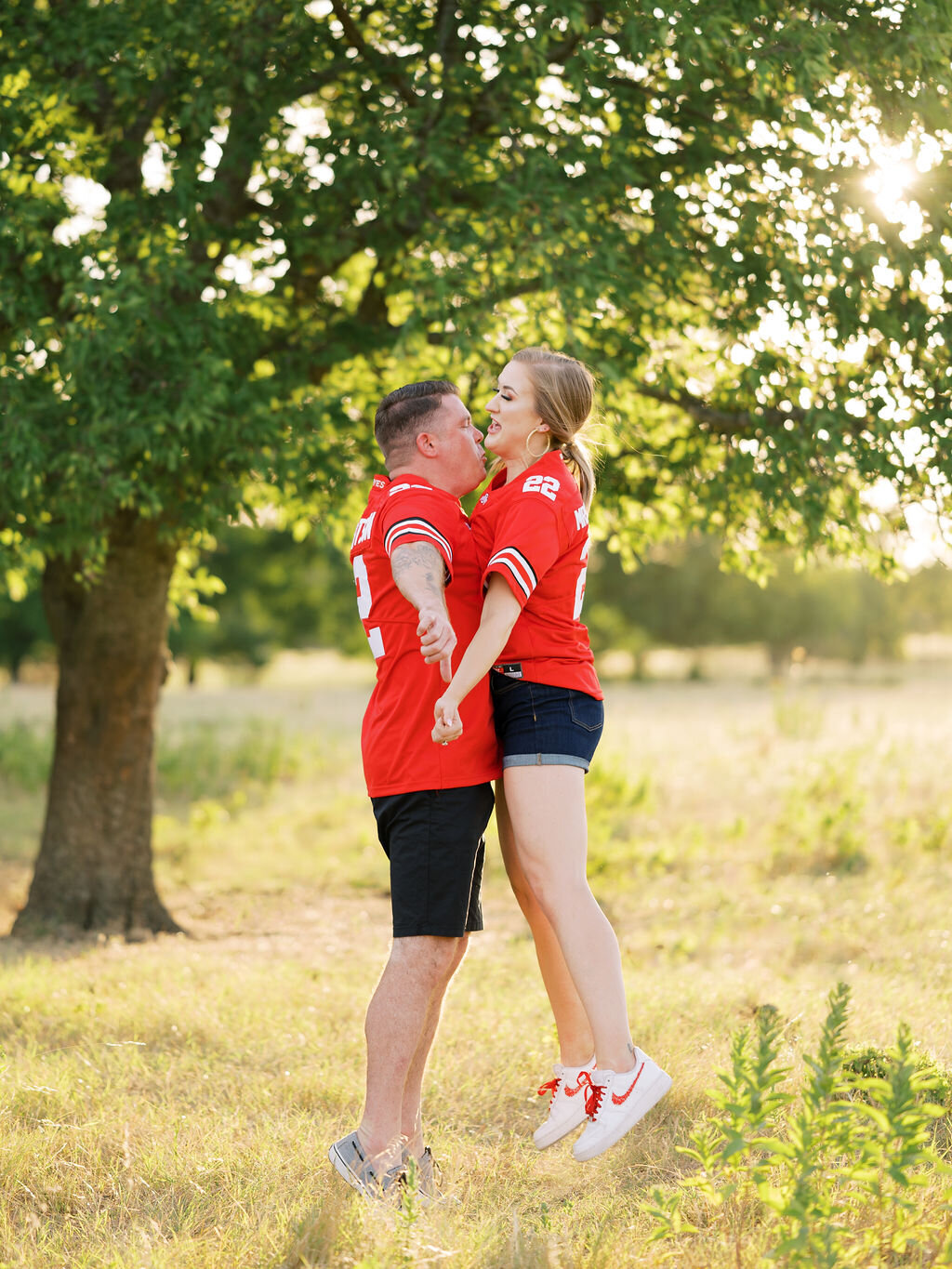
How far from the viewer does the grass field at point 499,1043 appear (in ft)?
9.51

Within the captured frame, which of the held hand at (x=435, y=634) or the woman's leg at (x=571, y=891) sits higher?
the held hand at (x=435, y=634)

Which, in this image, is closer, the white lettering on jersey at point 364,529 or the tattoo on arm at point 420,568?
the tattoo on arm at point 420,568

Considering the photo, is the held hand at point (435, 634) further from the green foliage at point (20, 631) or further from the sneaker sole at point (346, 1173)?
the green foliage at point (20, 631)

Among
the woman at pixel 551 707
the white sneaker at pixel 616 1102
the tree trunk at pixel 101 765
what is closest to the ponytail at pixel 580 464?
the woman at pixel 551 707

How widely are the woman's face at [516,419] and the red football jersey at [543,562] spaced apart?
0.09 metres

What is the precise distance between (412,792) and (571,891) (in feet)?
1.77

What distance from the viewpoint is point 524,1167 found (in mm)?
3613

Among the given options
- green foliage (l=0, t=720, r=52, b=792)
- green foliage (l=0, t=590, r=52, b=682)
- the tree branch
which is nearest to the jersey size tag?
the tree branch

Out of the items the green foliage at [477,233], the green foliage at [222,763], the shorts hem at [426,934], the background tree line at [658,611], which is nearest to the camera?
the shorts hem at [426,934]

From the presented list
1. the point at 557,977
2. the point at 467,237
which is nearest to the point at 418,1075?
the point at 557,977

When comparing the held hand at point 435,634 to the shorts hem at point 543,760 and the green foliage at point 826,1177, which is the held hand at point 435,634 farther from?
the green foliage at point 826,1177

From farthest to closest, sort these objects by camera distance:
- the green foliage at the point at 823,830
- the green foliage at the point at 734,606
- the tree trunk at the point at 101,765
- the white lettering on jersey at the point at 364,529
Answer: the green foliage at the point at 734,606 → the green foliage at the point at 823,830 → the tree trunk at the point at 101,765 → the white lettering on jersey at the point at 364,529

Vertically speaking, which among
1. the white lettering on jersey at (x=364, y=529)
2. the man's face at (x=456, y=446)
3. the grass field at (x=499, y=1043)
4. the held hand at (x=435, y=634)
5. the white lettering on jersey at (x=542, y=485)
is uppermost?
the man's face at (x=456, y=446)

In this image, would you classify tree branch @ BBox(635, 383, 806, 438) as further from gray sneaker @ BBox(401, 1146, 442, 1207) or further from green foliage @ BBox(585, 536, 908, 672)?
green foliage @ BBox(585, 536, 908, 672)
